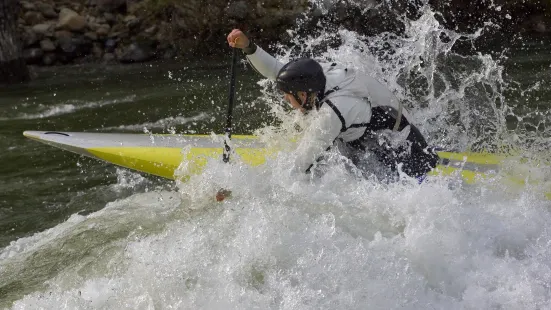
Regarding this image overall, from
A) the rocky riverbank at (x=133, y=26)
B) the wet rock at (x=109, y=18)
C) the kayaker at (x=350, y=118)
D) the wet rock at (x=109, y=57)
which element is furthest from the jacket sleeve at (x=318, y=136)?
the wet rock at (x=109, y=18)

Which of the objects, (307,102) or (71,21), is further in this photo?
(71,21)

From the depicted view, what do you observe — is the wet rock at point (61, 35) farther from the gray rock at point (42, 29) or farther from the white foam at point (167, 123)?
the white foam at point (167, 123)

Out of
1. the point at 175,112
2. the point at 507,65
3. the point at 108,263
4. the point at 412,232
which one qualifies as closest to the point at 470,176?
the point at 412,232

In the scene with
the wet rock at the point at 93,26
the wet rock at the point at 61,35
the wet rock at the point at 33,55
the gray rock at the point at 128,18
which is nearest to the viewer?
the wet rock at the point at 33,55

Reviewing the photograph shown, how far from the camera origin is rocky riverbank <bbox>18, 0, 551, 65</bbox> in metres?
12.0

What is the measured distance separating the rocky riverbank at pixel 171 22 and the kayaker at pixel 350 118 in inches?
303

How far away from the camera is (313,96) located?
3.94m

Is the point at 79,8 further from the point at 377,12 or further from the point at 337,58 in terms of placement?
the point at 337,58

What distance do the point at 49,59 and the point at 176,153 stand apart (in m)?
7.81

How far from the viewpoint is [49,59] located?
1198 cm

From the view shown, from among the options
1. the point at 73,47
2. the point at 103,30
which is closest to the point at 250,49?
the point at 73,47

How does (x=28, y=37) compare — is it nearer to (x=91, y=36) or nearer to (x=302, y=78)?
(x=91, y=36)

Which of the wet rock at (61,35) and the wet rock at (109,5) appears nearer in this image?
the wet rock at (61,35)

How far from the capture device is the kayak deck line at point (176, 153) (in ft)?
15.5
